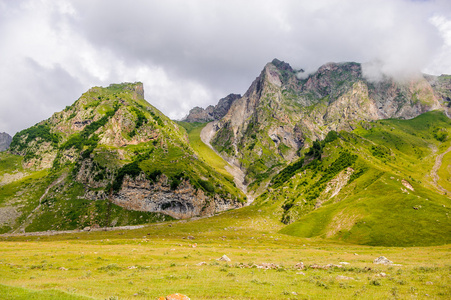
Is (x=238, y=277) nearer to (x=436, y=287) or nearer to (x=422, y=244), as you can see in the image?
(x=436, y=287)

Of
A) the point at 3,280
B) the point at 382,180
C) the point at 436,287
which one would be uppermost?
the point at 382,180

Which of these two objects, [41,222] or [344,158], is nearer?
[41,222]

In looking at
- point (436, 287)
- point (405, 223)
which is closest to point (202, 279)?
point (436, 287)

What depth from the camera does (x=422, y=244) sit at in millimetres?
73812

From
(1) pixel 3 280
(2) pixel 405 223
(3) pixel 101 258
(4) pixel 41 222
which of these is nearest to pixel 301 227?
(2) pixel 405 223

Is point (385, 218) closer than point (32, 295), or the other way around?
point (32, 295)

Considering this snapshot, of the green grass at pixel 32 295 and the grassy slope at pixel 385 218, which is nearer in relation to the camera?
the green grass at pixel 32 295

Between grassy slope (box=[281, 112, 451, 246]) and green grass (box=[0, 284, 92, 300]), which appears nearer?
green grass (box=[0, 284, 92, 300])

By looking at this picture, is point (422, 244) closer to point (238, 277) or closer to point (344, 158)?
point (238, 277)

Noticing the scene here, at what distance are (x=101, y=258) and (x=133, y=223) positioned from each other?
15357cm

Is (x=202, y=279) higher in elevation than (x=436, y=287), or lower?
lower

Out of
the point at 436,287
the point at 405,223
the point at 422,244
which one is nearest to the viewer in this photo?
the point at 436,287

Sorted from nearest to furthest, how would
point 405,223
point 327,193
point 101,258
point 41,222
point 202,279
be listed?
point 202,279 → point 101,258 → point 405,223 → point 327,193 → point 41,222

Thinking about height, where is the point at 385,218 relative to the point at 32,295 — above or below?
below
